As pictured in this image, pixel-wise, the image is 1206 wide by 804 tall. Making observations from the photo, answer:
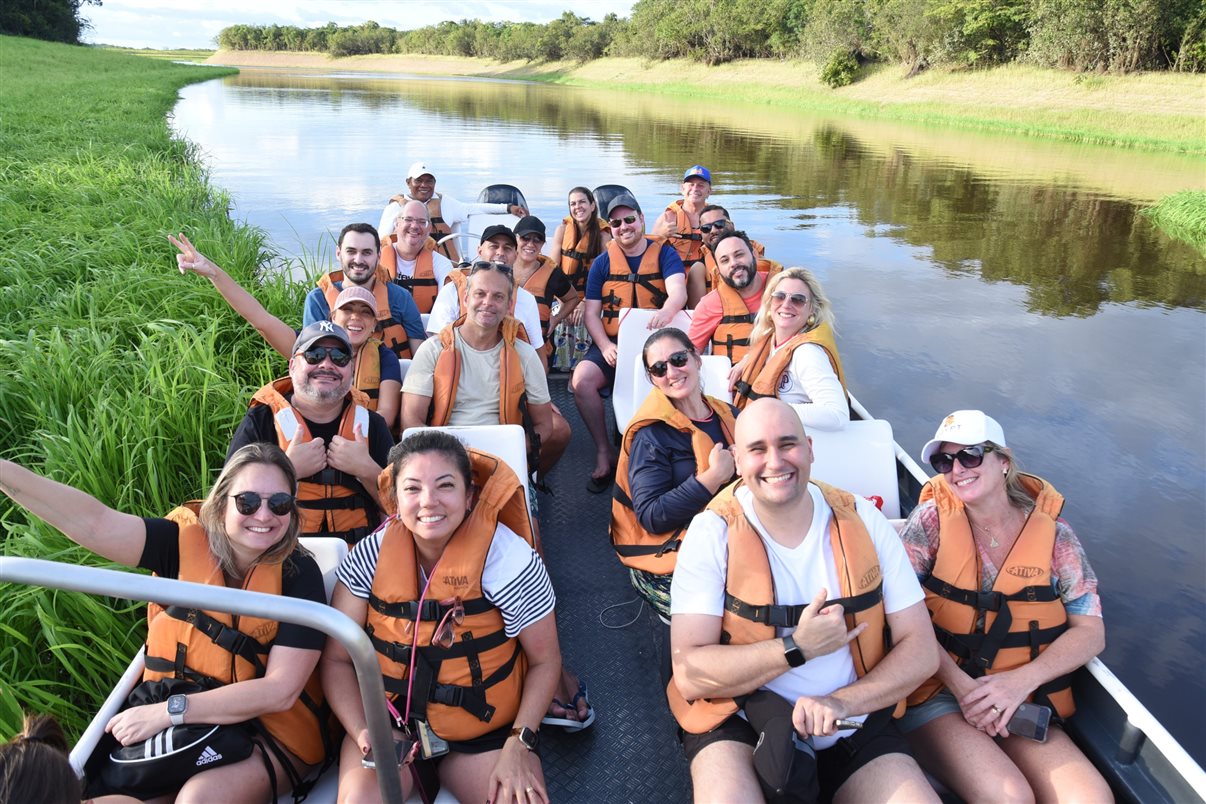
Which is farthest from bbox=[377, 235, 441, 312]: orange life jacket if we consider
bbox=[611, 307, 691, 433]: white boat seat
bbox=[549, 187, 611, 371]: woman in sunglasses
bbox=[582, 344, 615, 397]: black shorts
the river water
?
the river water

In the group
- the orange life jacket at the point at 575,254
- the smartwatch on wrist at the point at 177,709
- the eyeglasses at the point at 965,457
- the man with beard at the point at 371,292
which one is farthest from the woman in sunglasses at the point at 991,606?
the orange life jacket at the point at 575,254

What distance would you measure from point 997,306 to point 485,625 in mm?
8656

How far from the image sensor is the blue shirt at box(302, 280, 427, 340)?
365 centimetres

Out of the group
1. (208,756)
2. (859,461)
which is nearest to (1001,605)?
(859,461)

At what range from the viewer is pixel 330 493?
8.16 ft

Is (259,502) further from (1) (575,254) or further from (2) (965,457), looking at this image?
(1) (575,254)

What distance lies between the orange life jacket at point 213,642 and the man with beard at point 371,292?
1897mm

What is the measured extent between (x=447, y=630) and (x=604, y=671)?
0.89 metres

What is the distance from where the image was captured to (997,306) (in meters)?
8.84

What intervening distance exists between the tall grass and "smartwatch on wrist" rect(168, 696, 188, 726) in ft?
45.1

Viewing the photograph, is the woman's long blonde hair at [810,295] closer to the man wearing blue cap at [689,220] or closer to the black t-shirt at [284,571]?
the black t-shirt at [284,571]

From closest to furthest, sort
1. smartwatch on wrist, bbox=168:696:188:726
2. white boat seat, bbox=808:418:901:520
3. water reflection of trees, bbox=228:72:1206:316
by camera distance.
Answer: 1. smartwatch on wrist, bbox=168:696:188:726
2. white boat seat, bbox=808:418:901:520
3. water reflection of trees, bbox=228:72:1206:316

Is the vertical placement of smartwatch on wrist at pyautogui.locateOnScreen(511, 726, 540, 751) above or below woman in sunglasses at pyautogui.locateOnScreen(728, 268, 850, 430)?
below

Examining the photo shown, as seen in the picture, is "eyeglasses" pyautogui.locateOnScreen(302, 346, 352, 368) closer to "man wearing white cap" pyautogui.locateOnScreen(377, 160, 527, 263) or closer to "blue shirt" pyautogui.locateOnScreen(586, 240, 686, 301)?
"blue shirt" pyautogui.locateOnScreen(586, 240, 686, 301)
